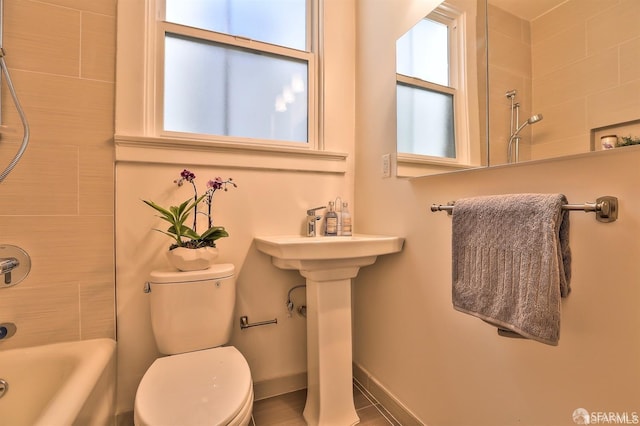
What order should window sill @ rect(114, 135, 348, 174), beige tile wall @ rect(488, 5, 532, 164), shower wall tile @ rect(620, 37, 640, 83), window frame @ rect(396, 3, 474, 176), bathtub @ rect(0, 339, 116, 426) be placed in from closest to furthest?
shower wall tile @ rect(620, 37, 640, 83)
beige tile wall @ rect(488, 5, 532, 164)
bathtub @ rect(0, 339, 116, 426)
window frame @ rect(396, 3, 474, 176)
window sill @ rect(114, 135, 348, 174)

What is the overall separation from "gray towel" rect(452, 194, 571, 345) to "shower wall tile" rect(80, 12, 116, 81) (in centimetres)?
157

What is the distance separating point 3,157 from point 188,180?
67 cm

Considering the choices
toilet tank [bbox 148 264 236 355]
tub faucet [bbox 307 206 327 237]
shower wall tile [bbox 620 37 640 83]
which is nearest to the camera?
shower wall tile [bbox 620 37 640 83]

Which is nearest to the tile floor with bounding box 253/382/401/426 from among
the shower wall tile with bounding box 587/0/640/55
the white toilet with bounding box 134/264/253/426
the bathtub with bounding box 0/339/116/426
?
the white toilet with bounding box 134/264/253/426

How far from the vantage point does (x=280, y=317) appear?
5.07 feet

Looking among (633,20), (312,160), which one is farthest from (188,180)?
(633,20)

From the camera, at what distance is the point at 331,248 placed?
1.16 meters

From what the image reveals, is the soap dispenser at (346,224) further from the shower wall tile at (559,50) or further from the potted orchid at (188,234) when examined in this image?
the shower wall tile at (559,50)

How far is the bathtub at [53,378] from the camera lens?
36.9 inches

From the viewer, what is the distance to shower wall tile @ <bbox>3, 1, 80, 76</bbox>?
3.66 feet

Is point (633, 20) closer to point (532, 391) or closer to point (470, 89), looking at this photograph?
point (470, 89)

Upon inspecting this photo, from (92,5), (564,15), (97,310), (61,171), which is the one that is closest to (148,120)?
(61,171)

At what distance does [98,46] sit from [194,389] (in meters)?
1.46

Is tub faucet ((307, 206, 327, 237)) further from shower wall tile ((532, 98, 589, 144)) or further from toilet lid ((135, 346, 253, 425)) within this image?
shower wall tile ((532, 98, 589, 144))
